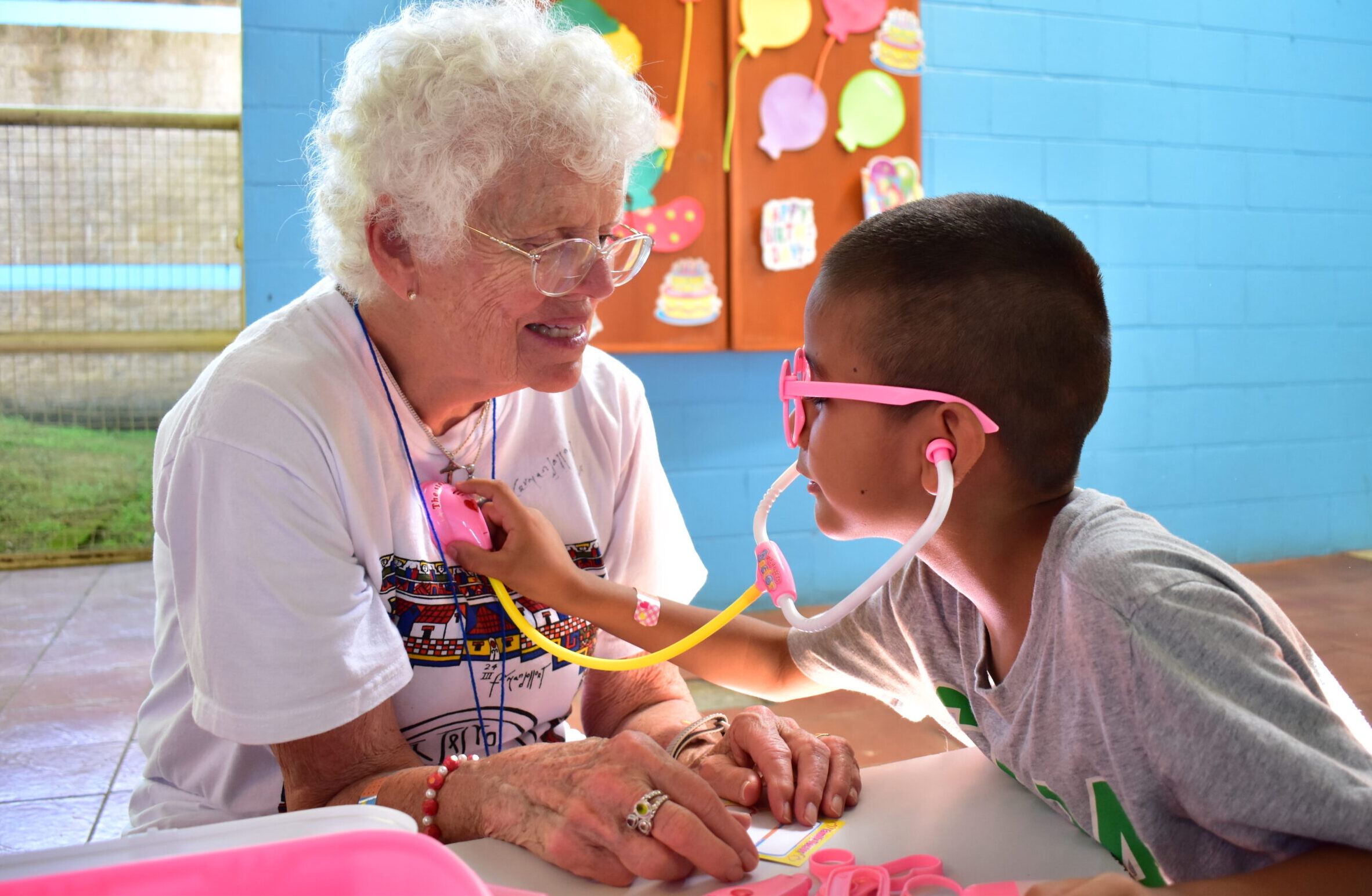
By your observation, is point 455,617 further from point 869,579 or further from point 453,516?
point 869,579

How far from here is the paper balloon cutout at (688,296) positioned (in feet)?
10.9

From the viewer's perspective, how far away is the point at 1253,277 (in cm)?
427

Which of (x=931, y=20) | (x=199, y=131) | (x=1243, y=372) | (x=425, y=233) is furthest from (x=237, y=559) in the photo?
(x=1243, y=372)

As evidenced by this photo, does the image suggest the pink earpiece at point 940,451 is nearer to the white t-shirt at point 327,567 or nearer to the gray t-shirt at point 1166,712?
the gray t-shirt at point 1166,712

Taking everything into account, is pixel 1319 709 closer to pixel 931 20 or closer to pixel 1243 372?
pixel 931 20

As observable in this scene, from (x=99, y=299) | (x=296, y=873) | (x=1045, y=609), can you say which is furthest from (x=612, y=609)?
(x=99, y=299)

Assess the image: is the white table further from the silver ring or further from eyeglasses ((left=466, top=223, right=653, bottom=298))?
eyeglasses ((left=466, top=223, right=653, bottom=298))

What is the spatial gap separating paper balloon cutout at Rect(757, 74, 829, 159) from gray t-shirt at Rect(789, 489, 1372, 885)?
8.50ft

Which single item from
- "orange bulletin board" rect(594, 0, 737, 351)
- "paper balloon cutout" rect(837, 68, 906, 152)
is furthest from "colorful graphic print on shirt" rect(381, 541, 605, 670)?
"paper balloon cutout" rect(837, 68, 906, 152)

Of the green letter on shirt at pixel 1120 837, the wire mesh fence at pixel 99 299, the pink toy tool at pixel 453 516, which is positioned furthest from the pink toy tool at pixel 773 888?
the wire mesh fence at pixel 99 299

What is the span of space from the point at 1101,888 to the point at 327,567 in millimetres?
784

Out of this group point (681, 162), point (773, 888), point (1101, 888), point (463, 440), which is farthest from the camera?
point (681, 162)

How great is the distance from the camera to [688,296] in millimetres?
3350

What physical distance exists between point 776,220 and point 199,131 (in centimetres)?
242
